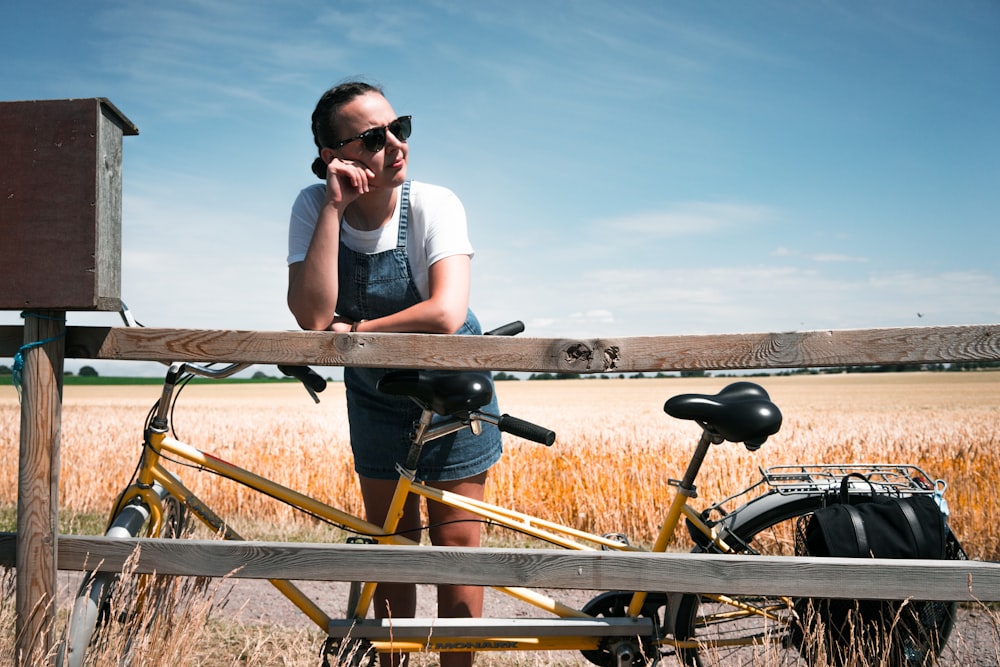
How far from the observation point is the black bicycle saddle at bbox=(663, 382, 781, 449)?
2.68 metres

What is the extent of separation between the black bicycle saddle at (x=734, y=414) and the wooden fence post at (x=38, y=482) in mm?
2140

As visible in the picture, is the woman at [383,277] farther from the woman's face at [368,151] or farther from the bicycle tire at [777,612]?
the bicycle tire at [777,612]

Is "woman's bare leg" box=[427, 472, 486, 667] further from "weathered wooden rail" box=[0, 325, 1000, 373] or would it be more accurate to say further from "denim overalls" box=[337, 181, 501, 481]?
"weathered wooden rail" box=[0, 325, 1000, 373]

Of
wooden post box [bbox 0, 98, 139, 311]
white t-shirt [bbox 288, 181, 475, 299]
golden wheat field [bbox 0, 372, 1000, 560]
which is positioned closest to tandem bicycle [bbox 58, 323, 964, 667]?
white t-shirt [bbox 288, 181, 475, 299]

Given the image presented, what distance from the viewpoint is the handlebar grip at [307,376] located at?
2777mm

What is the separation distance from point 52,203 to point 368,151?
1.02 metres

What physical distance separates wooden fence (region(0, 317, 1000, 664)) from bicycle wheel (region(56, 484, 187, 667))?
110 mm

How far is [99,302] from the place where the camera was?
2389 millimetres

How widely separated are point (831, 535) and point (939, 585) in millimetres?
462

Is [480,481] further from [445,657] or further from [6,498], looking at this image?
[6,498]

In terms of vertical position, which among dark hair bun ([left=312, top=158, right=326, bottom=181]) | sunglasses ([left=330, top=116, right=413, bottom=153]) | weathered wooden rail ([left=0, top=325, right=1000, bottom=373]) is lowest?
weathered wooden rail ([left=0, top=325, right=1000, bottom=373])

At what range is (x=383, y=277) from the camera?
9.15 ft

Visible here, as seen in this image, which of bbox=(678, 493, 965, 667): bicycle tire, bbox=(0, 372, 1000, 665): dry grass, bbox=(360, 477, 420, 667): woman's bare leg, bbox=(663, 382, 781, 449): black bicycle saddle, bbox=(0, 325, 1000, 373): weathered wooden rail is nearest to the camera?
bbox=(0, 325, 1000, 373): weathered wooden rail

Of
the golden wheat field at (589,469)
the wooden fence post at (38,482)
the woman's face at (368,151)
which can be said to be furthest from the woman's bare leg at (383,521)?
the golden wheat field at (589,469)
